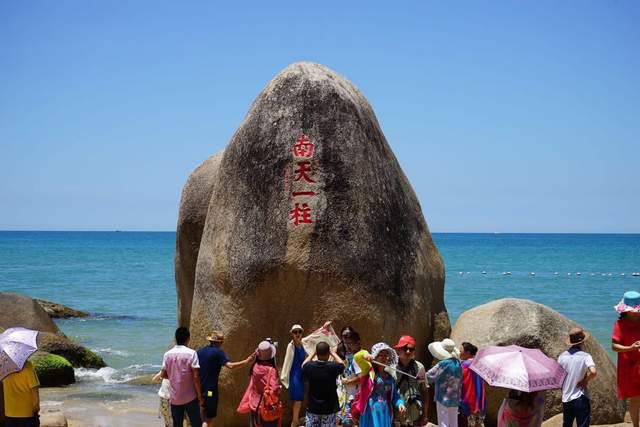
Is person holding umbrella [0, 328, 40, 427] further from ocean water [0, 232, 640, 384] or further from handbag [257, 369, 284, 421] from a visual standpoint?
ocean water [0, 232, 640, 384]

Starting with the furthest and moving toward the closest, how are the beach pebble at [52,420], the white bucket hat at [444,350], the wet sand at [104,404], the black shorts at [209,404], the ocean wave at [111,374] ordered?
1. the ocean wave at [111,374]
2. the wet sand at [104,404]
3. the beach pebble at [52,420]
4. the black shorts at [209,404]
5. the white bucket hat at [444,350]

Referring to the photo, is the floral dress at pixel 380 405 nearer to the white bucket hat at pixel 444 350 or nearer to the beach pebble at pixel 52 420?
the white bucket hat at pixel 444 350

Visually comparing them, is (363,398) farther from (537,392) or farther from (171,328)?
(171,328)

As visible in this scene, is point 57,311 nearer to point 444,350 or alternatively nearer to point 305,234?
point 305,234

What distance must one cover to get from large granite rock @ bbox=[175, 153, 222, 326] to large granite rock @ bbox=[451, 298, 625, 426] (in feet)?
16.8

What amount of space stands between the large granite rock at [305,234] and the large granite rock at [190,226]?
2977 mm

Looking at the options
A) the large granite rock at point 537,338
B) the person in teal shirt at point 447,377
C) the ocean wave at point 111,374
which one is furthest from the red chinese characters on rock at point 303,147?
the ocean wave at point 111,374

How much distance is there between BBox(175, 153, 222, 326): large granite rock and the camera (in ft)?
45.4

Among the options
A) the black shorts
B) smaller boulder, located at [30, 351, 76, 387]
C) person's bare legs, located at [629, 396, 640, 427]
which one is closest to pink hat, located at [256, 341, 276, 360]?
the black shorts

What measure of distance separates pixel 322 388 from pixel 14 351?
118 inches

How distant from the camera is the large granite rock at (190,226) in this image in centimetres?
1383

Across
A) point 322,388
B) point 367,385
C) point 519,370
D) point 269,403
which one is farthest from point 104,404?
point 519,370

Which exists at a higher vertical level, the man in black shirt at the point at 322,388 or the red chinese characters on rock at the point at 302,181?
the red chinese characters on rock at the point at 302,181

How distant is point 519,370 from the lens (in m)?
6.60
